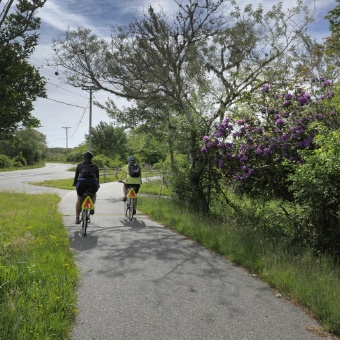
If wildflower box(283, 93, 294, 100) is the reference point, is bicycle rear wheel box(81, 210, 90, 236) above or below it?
below

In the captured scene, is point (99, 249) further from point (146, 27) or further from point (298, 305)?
point (146, 27)

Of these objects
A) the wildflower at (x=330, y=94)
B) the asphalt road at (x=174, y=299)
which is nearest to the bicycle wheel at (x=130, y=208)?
the asphalt road at (x=174, y=299)

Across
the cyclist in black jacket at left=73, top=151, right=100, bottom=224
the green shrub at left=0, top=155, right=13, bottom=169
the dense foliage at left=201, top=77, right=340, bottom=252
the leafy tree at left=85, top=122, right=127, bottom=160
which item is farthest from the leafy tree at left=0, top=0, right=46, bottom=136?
the green shrub at left=0, top=155, right=13, bottom=169

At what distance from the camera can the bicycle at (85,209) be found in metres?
7.74

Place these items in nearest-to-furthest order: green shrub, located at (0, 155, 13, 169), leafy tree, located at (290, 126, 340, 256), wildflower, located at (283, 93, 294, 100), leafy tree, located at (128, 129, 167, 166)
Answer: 1. leafy tree, located at (290, 126, 340, 256)
2. wildflower, located at (283, 93, 294, 100)
3. leafy tree, located at (128, 129, 167, 166)
4. green shrub, located at (0, 155, 13, 169)

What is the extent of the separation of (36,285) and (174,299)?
1586 millimetres

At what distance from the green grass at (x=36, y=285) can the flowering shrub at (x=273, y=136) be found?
4.28 meters

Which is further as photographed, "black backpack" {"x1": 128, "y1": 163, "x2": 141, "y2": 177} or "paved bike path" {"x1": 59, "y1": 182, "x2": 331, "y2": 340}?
"black backpack" {"x1": 128, "y1": 163, "x2": 141, "y2": 177}

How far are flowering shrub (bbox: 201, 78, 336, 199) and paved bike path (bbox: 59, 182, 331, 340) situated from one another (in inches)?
88.4

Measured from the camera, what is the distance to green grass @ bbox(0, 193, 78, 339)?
3.14 meters

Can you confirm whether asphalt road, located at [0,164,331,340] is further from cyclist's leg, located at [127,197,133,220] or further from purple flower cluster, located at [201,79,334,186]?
cyclist's leg, located at [127,197,133,220]

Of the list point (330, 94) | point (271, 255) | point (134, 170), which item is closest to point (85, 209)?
point (134, 170)

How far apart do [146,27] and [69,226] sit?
7542 mm

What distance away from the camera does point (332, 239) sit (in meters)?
5.60
